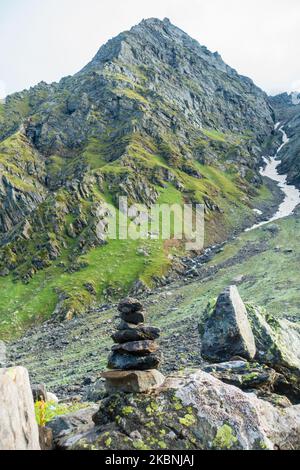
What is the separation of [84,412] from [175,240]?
100 metres

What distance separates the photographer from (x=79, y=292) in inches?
3649

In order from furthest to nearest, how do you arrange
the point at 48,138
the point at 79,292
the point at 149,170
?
1. the point at 48,138
2. the point at 149,170
3. the point at 79,292

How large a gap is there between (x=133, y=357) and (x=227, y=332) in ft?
34.2

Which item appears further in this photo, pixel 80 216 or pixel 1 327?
pixel 80 216

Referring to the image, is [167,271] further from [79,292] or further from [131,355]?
[131,355]

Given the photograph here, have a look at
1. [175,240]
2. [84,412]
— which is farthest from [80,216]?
[84,412]

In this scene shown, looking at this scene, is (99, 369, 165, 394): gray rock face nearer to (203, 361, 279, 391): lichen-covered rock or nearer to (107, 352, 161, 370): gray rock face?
(107, 352, 161, 370): gray rock face

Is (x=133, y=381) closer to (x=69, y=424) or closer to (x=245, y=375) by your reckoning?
(x=69, y=424)

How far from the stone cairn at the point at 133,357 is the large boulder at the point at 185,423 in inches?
23.6

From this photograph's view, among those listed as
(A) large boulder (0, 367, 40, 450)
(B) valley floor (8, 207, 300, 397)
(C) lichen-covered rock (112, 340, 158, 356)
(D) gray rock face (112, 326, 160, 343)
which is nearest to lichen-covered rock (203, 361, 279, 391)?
(D) gray rock face (112, 326, 160, 343)

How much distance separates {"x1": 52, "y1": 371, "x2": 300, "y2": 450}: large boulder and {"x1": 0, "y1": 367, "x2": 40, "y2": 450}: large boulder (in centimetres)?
155

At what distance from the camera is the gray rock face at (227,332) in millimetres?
26969
